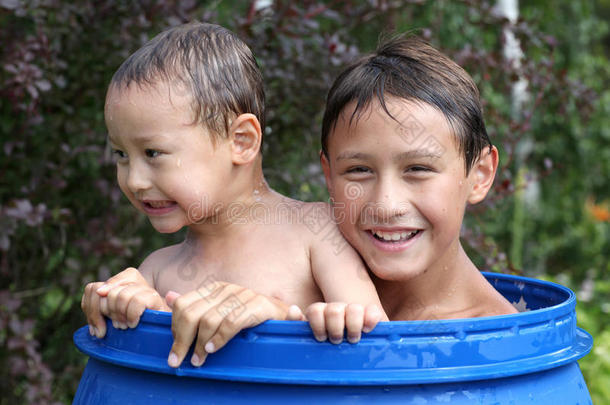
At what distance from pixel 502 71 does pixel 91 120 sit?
1630mm

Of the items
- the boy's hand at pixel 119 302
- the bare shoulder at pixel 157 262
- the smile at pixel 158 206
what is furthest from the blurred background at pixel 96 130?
the boy's hand at pixel 119 302

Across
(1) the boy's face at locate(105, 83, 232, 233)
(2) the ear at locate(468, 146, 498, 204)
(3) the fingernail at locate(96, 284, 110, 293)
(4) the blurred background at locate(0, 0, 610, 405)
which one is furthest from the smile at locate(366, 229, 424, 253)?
(4) the blurred background at locate(0, 0, 610, 405)

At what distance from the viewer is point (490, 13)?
2797mm

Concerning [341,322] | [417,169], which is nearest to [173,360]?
[341,322]

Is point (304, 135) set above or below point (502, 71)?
below

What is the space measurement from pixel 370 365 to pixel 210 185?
2.10ft

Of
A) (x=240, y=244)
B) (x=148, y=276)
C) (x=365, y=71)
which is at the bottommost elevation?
(x=148, y=276)

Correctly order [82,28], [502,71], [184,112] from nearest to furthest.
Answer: [184,112] → [82,28] → [502,71]

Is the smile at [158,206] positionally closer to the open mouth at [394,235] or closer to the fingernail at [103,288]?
the fingernail at [103,288]

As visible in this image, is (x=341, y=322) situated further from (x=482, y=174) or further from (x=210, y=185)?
(x=482, y=174)

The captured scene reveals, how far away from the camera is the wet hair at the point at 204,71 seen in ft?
5.07

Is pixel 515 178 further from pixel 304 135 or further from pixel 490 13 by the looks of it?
pixel 304 135

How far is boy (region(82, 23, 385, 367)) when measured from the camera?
152 centimetres

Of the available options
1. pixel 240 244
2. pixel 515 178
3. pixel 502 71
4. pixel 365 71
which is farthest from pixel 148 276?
pixel 515 178
